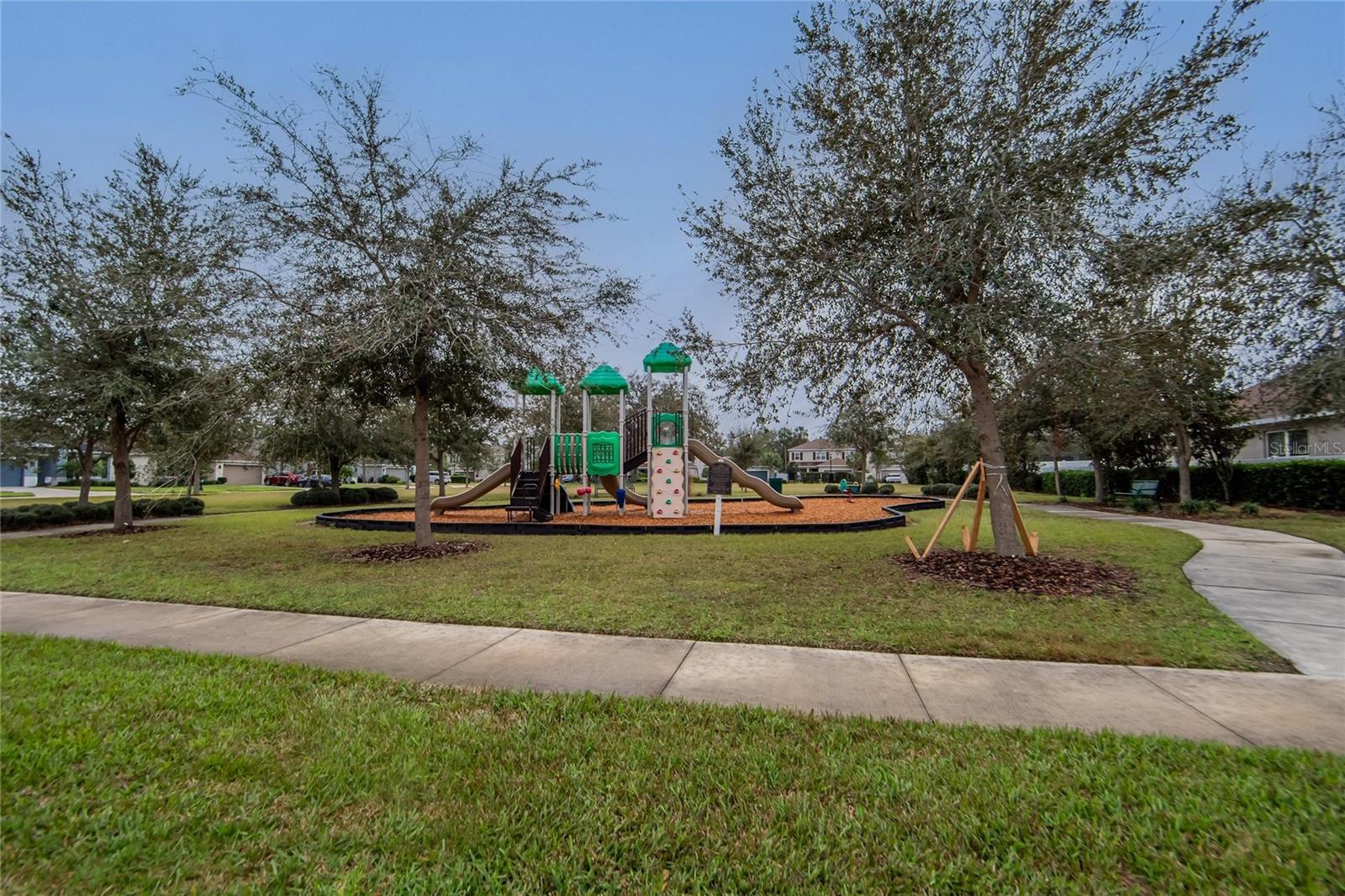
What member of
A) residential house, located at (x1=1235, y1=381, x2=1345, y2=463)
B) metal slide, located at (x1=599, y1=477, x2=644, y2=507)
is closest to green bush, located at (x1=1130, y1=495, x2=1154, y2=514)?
residential house, located at (x1=1235, y1=381, x2=1345, y2=463)

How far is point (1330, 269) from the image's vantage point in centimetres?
1001

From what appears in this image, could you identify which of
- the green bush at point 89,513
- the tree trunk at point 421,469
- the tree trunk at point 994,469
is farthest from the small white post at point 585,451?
the green bush at point 89,513

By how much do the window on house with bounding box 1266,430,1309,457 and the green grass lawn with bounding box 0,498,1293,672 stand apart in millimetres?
17944

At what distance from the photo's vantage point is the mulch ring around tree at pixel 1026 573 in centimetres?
710

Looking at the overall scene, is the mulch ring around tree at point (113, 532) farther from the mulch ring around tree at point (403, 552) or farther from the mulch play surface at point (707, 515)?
the mulch ring around tree at point (403, 552)

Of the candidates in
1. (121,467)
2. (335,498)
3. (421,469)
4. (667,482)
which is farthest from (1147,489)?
(335,498)

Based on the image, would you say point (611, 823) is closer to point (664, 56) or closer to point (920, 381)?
point (920, 381)

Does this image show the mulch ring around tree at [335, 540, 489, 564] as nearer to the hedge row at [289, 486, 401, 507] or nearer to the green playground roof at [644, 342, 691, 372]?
the green playground roof at [644, 342, 691, 372]

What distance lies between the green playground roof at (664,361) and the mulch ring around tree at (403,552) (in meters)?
6.62

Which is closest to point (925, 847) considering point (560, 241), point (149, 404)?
point (560, 241)

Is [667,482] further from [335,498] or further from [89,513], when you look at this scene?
[335,498]

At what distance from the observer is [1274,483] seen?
20.0 meters

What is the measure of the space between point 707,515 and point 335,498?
1779 cm

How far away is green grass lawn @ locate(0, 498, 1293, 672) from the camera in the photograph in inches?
200
